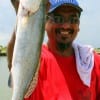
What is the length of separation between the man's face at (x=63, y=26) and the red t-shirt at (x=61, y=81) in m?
0.17

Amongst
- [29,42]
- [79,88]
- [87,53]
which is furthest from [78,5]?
[29,42]

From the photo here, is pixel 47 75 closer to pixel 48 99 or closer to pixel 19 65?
pixel 48 99

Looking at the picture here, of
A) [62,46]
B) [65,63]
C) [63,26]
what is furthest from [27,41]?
[65,63]

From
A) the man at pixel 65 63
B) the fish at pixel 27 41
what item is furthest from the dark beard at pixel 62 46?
the fish at pixel 27 41

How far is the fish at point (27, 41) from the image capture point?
12.6 feet

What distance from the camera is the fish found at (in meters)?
3.85

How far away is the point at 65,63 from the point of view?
525cm

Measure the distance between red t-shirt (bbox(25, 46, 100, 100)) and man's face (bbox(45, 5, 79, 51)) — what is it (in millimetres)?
170

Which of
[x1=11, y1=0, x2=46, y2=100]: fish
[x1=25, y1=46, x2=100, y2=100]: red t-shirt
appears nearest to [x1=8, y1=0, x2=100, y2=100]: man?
[x1=25, y1=46, x2=100, y2=100]: red t-shirt

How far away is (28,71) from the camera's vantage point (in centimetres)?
399

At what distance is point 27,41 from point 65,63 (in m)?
1.42

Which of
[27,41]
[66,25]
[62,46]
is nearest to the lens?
[27,41]

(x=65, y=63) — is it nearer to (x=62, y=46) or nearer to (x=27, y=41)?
(x=62, y=46)

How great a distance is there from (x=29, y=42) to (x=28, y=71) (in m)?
0.26
